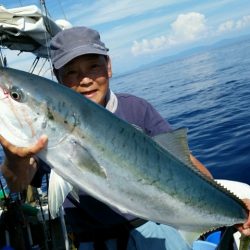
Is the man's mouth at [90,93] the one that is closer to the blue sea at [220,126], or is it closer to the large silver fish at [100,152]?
the large silver fish at [100,152]

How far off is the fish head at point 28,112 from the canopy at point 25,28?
18.2 feet

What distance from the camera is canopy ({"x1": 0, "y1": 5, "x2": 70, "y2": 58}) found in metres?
7.87

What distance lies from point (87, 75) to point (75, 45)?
0.30 m

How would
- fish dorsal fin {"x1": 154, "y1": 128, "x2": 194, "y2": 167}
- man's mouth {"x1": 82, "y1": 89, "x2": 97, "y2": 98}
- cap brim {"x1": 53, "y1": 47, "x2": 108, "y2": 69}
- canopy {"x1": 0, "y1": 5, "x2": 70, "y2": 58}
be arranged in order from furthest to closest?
canopy {"x1": 0, "y1": 5, "x2": 70, "y2": 58}
man's mouth {"x1": 82, "y1": 89, "x2": 97, "y2": 98}
cap brim {"x1": 53, "y1": 47, "x2": 108, "y2": 69}
fish dorsal fin {"x1": 154, "y1": 128, "x2": 194, "y2": 167}

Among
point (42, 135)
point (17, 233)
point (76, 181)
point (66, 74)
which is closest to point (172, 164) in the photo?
point (76, 181)

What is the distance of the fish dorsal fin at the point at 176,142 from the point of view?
318cm

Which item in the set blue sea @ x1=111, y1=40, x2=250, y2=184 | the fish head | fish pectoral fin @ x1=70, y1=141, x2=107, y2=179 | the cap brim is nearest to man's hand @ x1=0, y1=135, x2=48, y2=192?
the fish head

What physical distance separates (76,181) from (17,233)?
454 cm

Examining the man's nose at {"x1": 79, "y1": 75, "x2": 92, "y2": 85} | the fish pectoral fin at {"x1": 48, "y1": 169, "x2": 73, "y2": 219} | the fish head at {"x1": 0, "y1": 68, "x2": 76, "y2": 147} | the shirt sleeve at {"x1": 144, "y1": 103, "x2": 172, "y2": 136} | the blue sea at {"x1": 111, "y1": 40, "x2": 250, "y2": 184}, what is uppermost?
the man's nose at {"x1": 79, "y1": 75, "x2": 92, "y2": 85}

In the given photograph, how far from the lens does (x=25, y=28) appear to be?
8070 mm

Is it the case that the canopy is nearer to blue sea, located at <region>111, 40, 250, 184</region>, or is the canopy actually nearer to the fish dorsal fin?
blue sea, located at <region>111, 40, 250, 184</region>

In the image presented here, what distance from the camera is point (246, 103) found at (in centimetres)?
1806

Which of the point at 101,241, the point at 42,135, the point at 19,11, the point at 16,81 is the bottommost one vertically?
the point at 101,241

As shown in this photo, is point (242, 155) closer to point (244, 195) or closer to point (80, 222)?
point (244, 195)
